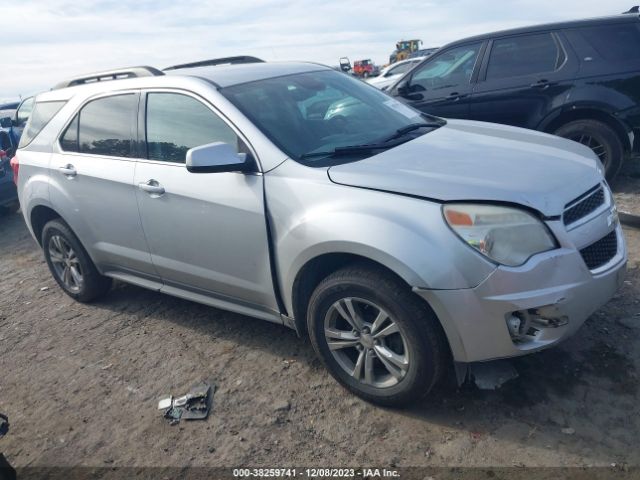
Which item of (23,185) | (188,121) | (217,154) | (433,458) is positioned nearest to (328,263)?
(217,154)

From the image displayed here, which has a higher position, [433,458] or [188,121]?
[188,121]

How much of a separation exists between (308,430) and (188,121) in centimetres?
202

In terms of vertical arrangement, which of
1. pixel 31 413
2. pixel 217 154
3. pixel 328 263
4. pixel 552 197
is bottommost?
pixel 31 413

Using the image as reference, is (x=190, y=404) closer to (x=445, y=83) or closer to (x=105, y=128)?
(x=105, y=128)

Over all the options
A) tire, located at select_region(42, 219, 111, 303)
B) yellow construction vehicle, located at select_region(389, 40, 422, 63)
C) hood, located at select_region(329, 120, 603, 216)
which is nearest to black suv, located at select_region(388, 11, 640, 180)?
hood, located at select_region(329, 120, 603, 216)

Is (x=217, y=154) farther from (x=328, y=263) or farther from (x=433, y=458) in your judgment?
(x=433, y=458)

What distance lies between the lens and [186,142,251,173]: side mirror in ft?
9.32

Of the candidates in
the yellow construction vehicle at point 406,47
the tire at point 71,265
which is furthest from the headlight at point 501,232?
the yellow construction vehicle at point 406,47

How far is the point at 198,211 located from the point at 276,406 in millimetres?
1244

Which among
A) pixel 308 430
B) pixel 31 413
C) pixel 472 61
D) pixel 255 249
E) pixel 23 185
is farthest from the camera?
pixel 472 61

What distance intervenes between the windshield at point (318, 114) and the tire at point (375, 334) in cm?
72

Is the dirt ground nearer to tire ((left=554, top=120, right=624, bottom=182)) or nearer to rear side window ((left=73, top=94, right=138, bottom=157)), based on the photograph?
rear side window ((left=73, top=94, right=138, bottom=157))

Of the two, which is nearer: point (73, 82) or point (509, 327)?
point (509, 327)

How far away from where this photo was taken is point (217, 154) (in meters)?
2.86
